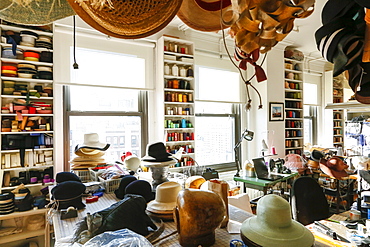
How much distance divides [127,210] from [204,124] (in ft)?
11.1

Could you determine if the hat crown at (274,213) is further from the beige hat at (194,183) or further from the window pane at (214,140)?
the window pane at (214,140)

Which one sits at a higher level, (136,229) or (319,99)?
(319,99)

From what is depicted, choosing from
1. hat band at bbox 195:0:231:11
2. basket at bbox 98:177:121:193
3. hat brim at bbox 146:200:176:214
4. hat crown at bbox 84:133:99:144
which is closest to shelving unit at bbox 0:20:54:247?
hat crown at bbox 84:133:99:144

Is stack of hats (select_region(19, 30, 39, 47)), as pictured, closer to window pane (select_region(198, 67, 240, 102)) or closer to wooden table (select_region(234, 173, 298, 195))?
window pane (select_region(198, 67, 240, 102))

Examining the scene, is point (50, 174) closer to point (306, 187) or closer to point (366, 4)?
point (306, 187)

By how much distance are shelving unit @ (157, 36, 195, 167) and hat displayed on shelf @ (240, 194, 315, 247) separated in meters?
2.68

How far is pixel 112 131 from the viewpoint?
10.7ft

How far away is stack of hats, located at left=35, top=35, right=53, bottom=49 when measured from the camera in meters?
2.60

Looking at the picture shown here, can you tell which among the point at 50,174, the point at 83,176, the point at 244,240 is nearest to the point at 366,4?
the point at 244,240

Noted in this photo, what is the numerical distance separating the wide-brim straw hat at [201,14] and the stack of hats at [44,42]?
2.65m

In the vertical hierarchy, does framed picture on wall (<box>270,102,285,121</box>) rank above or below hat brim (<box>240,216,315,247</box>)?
above

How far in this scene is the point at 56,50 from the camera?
9.16 ft

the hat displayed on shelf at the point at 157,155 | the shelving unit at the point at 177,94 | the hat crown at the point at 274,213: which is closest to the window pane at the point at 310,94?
the shelving unit at the point at 177,94

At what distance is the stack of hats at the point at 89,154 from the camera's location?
1.88 meters
